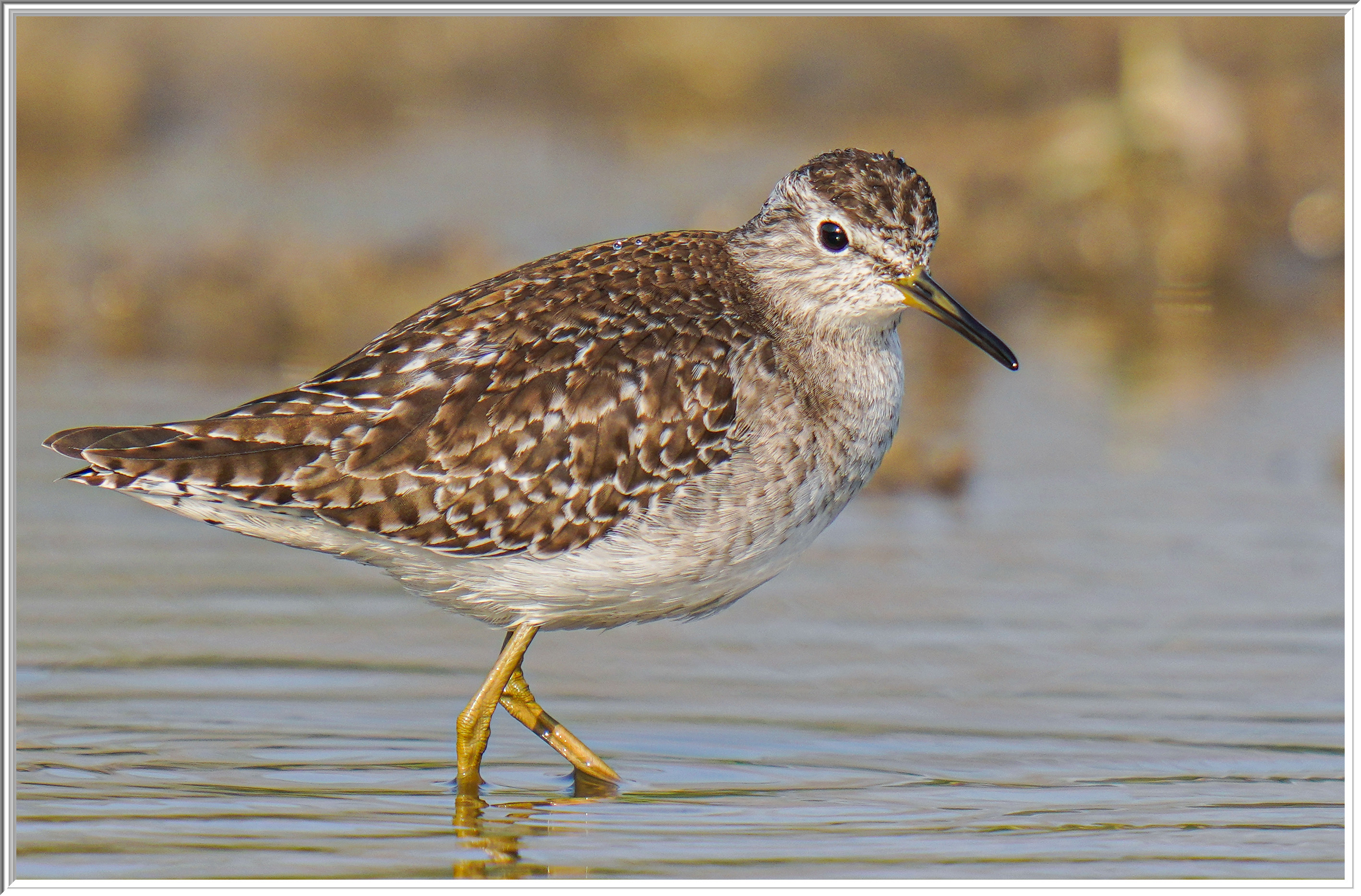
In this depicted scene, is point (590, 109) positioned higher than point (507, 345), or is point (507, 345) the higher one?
point (590, 109)

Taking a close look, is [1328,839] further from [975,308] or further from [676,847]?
[975,308]

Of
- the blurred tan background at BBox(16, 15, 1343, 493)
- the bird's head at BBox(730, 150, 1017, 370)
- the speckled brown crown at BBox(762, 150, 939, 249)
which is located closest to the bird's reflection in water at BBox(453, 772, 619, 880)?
the bird's head at BBox(730, 150, 1017, 370)

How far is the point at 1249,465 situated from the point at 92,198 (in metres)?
13.2

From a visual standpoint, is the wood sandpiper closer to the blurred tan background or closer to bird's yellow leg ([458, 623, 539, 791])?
bird's yellow leg ([458, 623, 539, 791])

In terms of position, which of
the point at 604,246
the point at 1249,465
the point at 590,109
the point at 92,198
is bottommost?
the point at 1249,465

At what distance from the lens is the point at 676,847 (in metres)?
7.50

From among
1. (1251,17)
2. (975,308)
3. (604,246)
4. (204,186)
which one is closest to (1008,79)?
(1251,17)

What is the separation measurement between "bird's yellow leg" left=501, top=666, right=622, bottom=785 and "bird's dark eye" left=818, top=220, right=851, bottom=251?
220 cm

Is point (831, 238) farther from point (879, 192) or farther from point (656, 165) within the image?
point (656, 165)

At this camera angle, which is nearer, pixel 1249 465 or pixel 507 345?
pixel 507 345

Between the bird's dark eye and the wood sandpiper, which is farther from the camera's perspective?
the bird's dark eye

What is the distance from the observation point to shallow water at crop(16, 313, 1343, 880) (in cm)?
756

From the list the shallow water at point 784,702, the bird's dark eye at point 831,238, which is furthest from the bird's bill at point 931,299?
the shallow water at point 784,702

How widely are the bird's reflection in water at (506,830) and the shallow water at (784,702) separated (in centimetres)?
2
